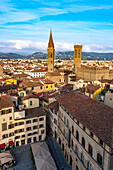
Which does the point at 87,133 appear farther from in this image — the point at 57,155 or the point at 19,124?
the point at 19,124


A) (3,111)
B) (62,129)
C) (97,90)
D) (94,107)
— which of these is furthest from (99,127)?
(97,90)

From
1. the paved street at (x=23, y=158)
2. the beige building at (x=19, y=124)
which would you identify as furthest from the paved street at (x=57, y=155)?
the paved street at (x=23, y=158)

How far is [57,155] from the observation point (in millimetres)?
28547

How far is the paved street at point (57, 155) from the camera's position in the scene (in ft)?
84.5

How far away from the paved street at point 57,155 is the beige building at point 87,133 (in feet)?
2.83

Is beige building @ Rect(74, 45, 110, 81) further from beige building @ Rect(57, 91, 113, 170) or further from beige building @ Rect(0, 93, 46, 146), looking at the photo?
beige building @ Rect(57, 91, 113, 170)

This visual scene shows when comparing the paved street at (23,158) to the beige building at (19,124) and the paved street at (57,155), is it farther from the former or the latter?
the paved street at (57,155)

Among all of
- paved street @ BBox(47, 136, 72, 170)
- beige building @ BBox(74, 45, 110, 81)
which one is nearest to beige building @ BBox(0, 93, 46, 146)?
paved street @ BBox(47, 136, 72, 170)

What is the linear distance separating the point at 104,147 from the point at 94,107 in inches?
259

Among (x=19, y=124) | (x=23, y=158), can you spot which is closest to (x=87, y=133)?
(x=23, y=158)

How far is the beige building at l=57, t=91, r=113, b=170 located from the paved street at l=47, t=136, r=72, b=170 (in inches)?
33.9

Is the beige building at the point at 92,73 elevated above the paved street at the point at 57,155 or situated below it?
above

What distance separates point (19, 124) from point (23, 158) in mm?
6090

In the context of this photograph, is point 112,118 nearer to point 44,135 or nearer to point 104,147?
point 104,147
